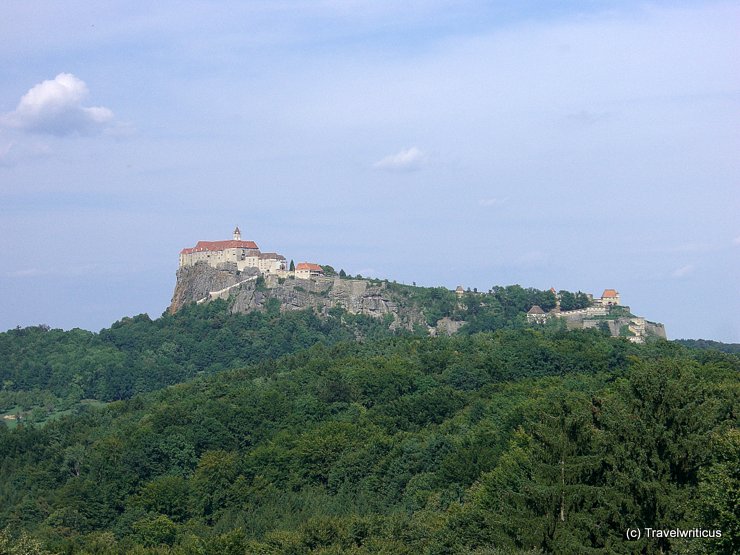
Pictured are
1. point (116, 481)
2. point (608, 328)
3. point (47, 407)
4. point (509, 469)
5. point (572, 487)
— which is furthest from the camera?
point (47, 407)

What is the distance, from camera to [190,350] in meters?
185

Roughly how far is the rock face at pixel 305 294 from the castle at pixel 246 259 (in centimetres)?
125

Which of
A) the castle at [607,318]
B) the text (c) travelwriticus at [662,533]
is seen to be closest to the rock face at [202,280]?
the castle at [607,318]

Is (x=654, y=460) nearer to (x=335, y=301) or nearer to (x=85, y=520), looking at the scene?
(x=85, y=520)

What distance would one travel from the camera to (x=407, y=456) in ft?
246

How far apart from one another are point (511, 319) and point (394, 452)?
10341cm

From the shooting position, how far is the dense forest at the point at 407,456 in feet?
112

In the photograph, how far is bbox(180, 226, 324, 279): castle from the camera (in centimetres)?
18838

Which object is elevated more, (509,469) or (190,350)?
(190,350)

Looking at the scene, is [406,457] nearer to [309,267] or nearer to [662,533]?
[662,533]

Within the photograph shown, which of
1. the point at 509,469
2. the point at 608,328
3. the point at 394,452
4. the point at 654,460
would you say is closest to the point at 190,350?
the point at 608,328

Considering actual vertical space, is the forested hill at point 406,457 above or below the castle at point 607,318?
below

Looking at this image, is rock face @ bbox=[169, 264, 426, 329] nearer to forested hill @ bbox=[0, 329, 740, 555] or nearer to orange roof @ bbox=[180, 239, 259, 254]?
orange roof @ bbox=[180, 239, 259, 254]

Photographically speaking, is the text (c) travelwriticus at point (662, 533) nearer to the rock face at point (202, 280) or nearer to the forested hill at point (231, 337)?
the forested hill at point (231, 337)
